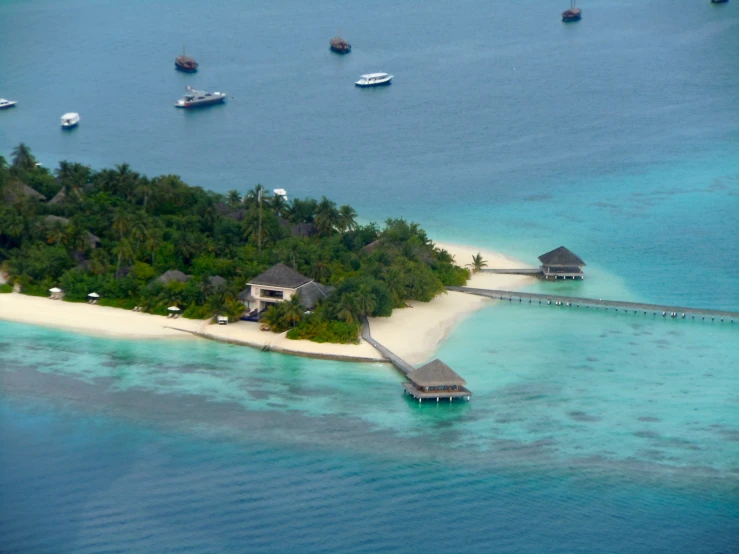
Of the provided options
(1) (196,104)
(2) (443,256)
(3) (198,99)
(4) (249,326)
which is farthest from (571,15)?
(4) (249,326)

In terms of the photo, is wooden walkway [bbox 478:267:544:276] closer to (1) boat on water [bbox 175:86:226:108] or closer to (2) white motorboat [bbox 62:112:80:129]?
(1) boat on water [bbox 175:86:226:108]

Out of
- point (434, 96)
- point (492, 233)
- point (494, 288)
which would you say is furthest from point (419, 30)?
point (494, 288)

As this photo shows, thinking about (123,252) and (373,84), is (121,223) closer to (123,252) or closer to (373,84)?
(123,252)

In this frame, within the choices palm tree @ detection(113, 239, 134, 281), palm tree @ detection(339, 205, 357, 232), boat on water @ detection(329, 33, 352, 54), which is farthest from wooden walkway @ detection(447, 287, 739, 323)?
boat on water @ detection(329, 33, 352, 54)

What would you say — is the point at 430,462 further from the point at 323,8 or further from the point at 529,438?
the point at 323,8

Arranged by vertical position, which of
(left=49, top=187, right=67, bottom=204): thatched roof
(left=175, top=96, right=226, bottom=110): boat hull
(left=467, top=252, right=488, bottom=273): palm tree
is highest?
(left=175, top=96, right=226, bottom=110): boat hull

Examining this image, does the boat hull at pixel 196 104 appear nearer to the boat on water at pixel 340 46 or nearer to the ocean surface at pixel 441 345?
the ocean surface at pixel 441 345

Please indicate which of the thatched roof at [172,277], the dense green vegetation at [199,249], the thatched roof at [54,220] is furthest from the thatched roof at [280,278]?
the thatched roof at [54,220]
